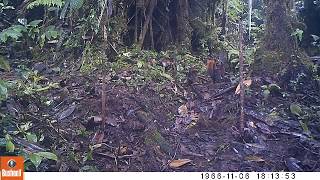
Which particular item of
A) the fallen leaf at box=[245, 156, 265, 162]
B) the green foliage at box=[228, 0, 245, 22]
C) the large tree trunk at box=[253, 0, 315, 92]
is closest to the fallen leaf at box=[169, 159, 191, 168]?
the fallen leaf at box=[245, 156, 265, 162]

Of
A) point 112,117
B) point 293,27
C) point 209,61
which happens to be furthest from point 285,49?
point 112,117

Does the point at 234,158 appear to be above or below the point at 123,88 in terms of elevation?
below

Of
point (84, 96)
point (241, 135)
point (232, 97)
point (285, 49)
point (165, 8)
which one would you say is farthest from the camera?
point (165, 8)

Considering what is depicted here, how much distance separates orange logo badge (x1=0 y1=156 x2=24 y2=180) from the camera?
2049 mm

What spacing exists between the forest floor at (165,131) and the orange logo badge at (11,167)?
143 mm

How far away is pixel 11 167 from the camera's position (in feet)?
6.86

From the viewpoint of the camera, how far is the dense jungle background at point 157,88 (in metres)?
2.44

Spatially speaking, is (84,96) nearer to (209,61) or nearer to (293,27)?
(209,61)

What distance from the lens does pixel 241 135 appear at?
272 centimetres

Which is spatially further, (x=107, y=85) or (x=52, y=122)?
(x=107, y=85)

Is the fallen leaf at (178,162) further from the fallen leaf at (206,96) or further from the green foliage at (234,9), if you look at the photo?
the green foliage at (234,9)

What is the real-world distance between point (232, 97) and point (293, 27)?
3.96 feet

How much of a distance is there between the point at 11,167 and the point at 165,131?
3.50ft

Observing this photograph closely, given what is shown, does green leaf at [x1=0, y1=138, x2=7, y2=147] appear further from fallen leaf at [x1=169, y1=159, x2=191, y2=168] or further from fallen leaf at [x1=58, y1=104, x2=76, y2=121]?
fallen leaf at [x1=169, y1=159, x2=191, y2=168]
